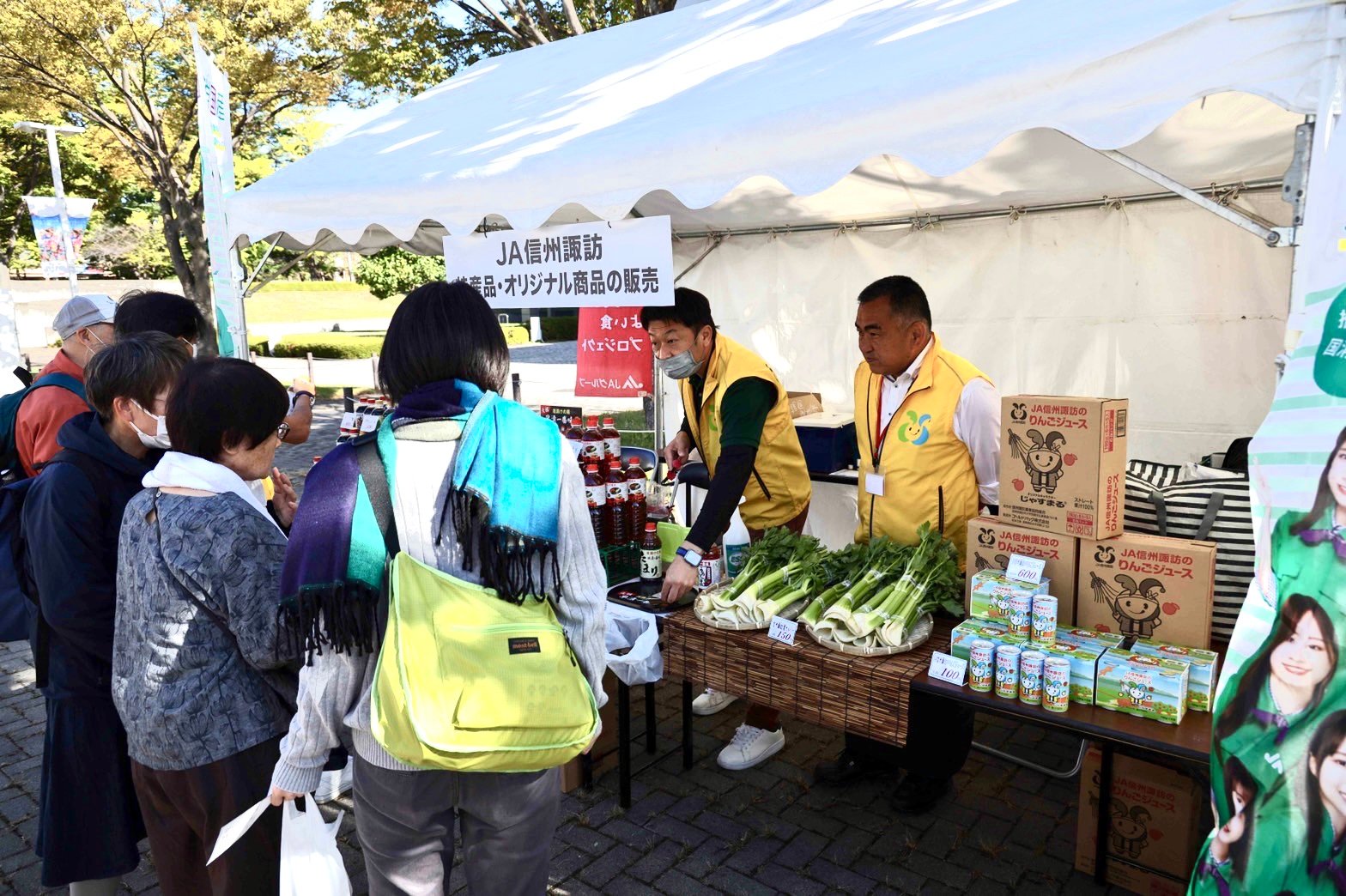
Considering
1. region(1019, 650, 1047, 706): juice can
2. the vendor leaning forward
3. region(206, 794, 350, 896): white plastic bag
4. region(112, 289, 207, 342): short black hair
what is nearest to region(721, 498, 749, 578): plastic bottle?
the vendor leaning forward

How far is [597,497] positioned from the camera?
3592 millimetres

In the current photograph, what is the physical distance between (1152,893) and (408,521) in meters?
2.59

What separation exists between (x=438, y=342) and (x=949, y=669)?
1.63 m

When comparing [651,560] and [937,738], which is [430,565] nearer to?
[651,560]

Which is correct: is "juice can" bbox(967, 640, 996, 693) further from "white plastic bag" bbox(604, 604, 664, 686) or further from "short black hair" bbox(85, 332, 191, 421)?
"short black hair" bbox(85, 332, 191, 421)

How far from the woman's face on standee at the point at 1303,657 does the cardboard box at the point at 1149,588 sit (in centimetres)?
85

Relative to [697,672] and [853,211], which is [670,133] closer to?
[697,672]

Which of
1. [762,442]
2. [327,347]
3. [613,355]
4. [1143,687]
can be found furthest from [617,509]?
[327,347]

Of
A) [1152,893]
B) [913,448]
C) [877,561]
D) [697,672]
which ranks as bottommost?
[1152,893]

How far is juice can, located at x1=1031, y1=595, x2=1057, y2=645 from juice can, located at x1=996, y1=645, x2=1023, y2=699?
0.37ft

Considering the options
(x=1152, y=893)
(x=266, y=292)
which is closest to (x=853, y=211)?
(x=1152, y=893)

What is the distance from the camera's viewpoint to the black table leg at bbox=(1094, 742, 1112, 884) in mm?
2719

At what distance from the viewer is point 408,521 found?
1.65 m

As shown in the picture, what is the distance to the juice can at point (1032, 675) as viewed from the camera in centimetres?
222
